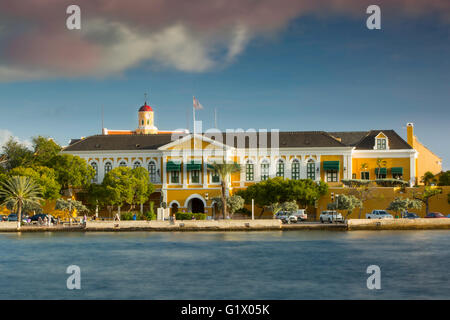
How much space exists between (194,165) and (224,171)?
19.1ft

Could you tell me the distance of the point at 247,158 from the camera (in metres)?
85.3

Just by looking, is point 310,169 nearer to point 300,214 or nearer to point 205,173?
point 300,214

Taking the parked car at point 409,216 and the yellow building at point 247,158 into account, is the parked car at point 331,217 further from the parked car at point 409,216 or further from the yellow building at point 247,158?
the yellow building at point 247,158

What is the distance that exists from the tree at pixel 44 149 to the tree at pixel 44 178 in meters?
3.51

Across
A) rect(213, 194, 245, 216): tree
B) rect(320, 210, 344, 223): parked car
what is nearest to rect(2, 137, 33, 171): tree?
rect(213, 194, 245, 216): tree

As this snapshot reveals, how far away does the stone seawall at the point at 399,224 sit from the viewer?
224ft

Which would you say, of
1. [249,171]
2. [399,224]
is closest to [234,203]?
[249,171]

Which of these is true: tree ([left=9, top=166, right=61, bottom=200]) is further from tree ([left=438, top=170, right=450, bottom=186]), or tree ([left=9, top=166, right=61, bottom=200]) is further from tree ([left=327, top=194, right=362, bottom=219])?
tree ([left=438, top=170, right=450, bottom=186])

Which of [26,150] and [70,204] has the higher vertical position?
[26,150]

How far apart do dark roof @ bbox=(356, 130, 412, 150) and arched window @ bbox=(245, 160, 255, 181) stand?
12.5 metres
